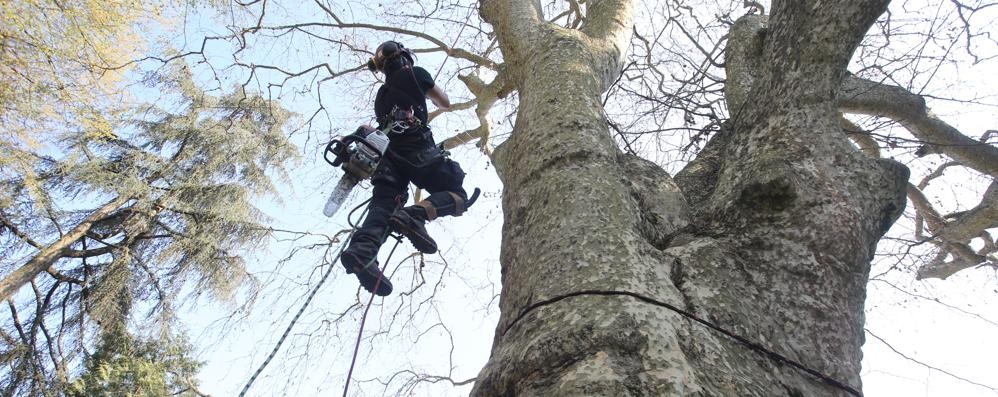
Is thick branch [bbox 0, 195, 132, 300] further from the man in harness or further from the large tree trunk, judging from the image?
the large tree trunk

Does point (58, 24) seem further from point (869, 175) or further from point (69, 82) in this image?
point (869, 175)

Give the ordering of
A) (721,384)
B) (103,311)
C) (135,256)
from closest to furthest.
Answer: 1. (721,384)
2. (103,311)
3. (135,256)

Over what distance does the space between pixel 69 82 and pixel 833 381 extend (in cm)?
680

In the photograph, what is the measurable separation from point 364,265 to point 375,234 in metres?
0.21

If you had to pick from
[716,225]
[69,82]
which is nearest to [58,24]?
[69,82]

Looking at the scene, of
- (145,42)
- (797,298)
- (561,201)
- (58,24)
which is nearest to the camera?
(797,298)

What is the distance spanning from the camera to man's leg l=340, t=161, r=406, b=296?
102 inches

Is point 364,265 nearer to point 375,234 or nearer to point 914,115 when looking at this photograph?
point 375,234

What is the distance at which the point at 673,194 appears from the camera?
1.89 metres

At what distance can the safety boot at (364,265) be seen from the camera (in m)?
2.55

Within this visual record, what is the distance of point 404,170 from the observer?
3182mm

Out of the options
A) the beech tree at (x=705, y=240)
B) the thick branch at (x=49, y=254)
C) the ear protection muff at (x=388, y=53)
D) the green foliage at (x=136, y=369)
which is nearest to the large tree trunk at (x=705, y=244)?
the beech tree at (x=705, y=240)

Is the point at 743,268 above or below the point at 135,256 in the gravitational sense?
below

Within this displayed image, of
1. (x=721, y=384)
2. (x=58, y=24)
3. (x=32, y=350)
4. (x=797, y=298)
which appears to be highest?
(x=58, y=24)
